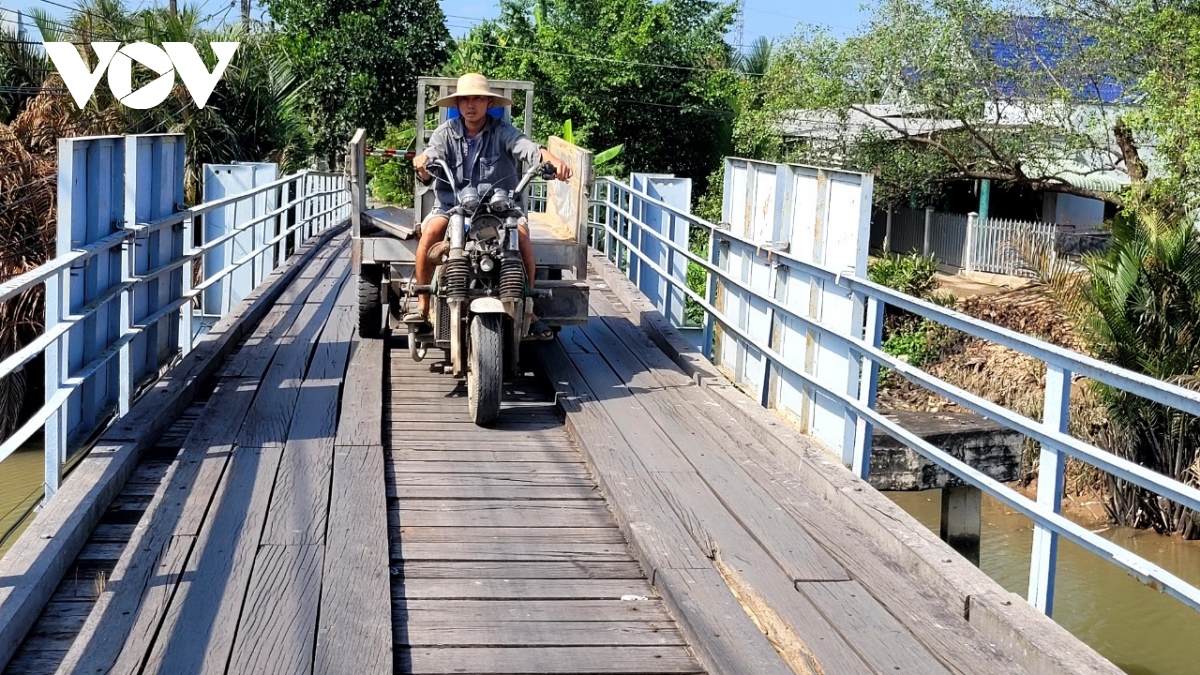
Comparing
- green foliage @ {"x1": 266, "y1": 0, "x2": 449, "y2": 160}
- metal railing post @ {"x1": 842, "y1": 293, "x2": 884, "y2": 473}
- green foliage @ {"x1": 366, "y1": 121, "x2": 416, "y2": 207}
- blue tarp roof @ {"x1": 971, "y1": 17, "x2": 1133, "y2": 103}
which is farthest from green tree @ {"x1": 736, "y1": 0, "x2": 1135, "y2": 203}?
metal railing post @ {"x1": 842, "y1": 293, "x2": 884, "y2": 473}

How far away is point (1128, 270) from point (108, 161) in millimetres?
10857

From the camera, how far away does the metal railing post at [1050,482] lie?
4570 mm

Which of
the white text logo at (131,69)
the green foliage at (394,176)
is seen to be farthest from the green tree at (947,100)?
the white text logo at (131,69)

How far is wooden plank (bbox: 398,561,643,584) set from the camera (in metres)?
5.35

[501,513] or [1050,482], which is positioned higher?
[1050,482]

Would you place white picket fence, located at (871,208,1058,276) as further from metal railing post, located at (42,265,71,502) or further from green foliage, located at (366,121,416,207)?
metal railing post, located at (42,265,71,502)

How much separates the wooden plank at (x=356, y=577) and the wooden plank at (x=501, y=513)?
0.19 m

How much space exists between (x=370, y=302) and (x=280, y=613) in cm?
549

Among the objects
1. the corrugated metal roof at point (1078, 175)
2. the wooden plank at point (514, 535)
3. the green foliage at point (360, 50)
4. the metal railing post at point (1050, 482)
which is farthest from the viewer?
the green foliage at point (360, 50)

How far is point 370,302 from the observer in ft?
32.9

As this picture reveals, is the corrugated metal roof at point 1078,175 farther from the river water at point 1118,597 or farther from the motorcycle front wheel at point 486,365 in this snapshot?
the motorcycle front wheel at point 486,365

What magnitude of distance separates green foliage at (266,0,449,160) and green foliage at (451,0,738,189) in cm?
205

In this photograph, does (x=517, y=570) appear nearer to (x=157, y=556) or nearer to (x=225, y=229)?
(x=157, y=556)

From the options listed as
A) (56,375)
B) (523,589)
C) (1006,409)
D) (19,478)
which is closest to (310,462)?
(56,375)
